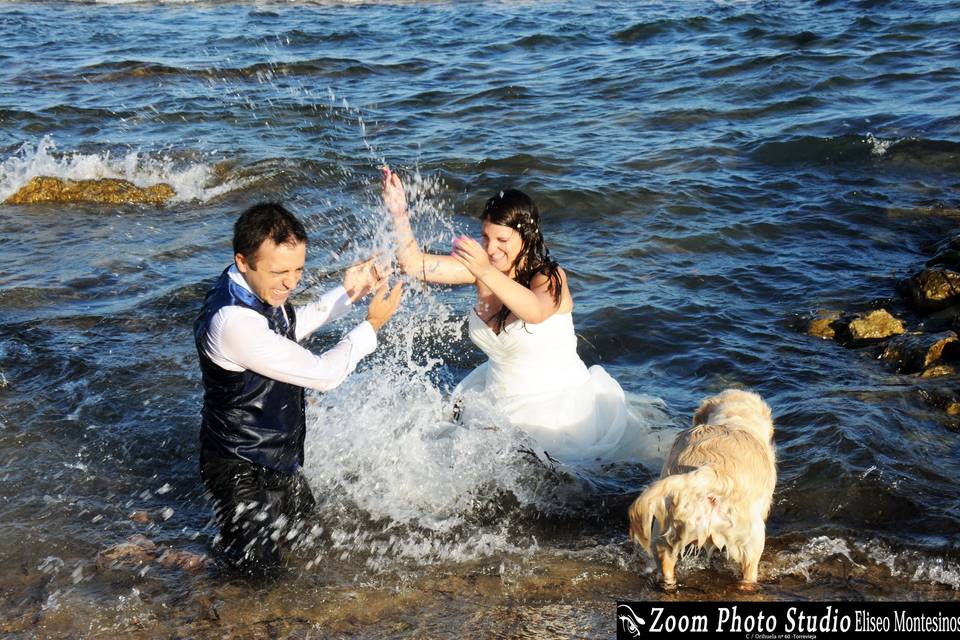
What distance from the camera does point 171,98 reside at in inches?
642

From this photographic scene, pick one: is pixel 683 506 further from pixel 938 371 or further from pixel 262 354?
pixel 938 371

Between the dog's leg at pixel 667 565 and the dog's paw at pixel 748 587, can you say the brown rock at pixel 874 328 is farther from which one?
the dog's leg at pixel 667 565

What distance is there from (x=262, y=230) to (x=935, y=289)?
6.18 meters

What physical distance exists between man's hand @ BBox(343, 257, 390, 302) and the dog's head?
1963 mm

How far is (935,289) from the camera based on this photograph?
7961mm

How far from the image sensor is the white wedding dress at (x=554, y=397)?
19.3ft

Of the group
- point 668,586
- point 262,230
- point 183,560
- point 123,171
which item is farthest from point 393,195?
point 123,171

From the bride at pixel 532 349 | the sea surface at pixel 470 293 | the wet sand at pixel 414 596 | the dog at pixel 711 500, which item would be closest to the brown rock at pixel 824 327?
the sea surface at pixel 470 293

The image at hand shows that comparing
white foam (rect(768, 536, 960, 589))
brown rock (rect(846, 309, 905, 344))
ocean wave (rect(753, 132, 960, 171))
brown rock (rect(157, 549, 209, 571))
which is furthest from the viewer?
ocean wave (rect(753, 132, 960, 171))

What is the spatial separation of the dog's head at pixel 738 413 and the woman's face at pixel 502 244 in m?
1.43

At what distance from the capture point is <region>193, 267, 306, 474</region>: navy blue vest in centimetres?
442

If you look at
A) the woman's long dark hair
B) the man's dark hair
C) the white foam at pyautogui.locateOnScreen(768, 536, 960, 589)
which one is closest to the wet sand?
the white foam at pyautogui.locateOnScreen(768, 536, 960, 589)

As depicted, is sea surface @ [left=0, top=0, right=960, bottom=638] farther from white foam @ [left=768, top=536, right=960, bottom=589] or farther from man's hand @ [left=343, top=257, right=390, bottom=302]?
man's hand @ [left=343, top=257, right=390, bottom=302]

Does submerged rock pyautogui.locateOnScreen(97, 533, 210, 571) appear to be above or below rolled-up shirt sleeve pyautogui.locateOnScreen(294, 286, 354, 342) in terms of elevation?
below
